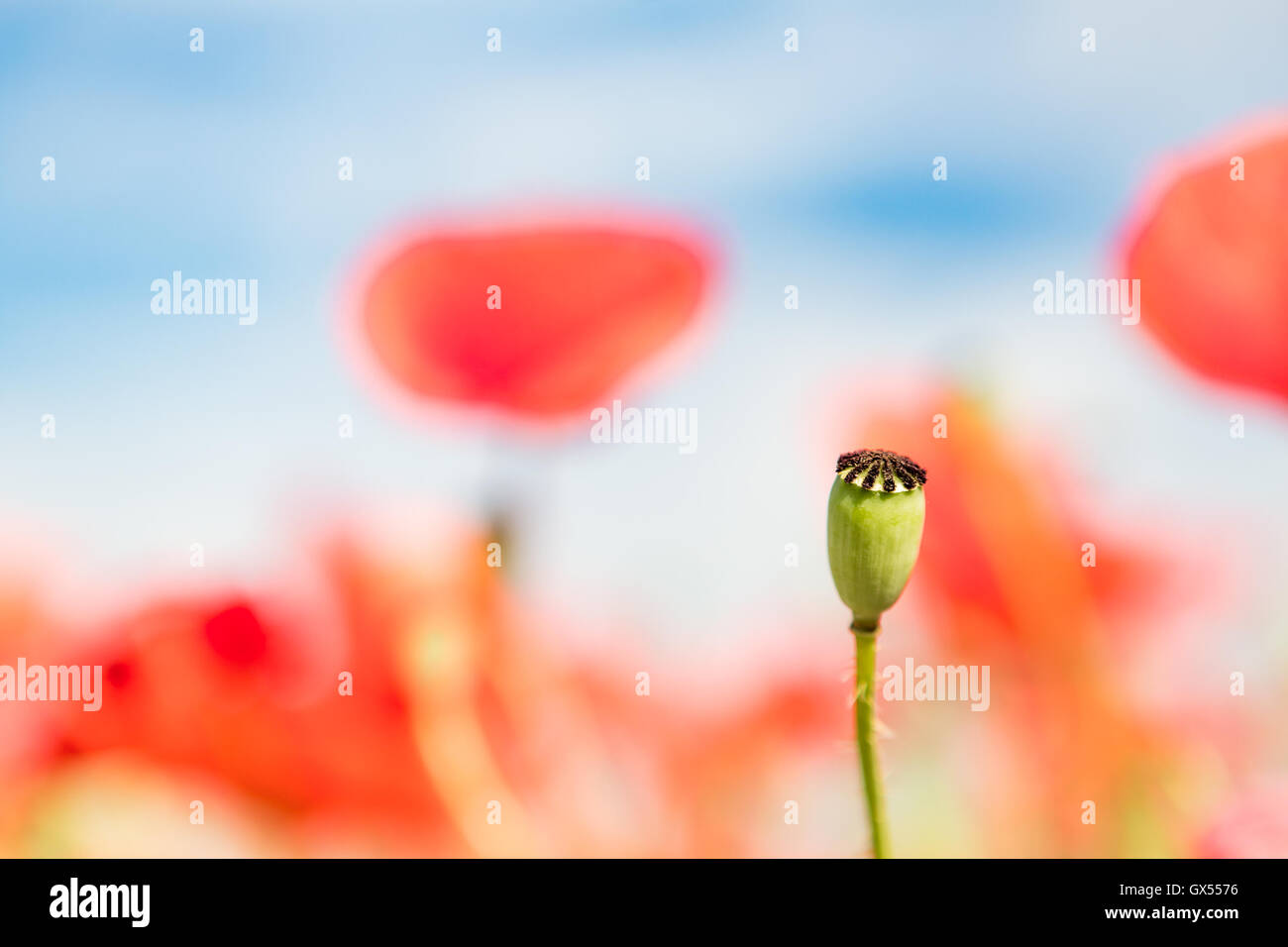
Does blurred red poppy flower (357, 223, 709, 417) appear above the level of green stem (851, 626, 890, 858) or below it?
above

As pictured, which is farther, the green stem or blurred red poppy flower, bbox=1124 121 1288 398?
blurred red poppy flower, bbox=1124 121 1288 398

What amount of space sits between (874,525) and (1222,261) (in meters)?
0.86

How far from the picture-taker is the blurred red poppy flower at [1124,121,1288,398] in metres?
1.45

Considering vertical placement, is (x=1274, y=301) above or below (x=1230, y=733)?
above

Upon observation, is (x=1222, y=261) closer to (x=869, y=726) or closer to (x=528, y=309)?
(x=869, y=726)

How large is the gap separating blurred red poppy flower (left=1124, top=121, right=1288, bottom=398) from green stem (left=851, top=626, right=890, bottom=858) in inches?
28.6

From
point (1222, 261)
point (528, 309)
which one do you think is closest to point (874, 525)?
point (528, 309)

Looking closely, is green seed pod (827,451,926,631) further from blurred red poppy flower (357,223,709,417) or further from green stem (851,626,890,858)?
blurred red poppy flower (357,223,709,417)

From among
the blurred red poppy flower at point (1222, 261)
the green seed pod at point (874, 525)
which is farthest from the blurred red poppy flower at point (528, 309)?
the blurred red poppy flower at point (1222, 261)

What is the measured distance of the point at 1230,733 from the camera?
1441 mm

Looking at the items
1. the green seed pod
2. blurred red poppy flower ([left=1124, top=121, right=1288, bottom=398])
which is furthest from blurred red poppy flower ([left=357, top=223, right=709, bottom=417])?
blurred red poppy flower ([left=1124, top=121, right=1288, bottom=398])
